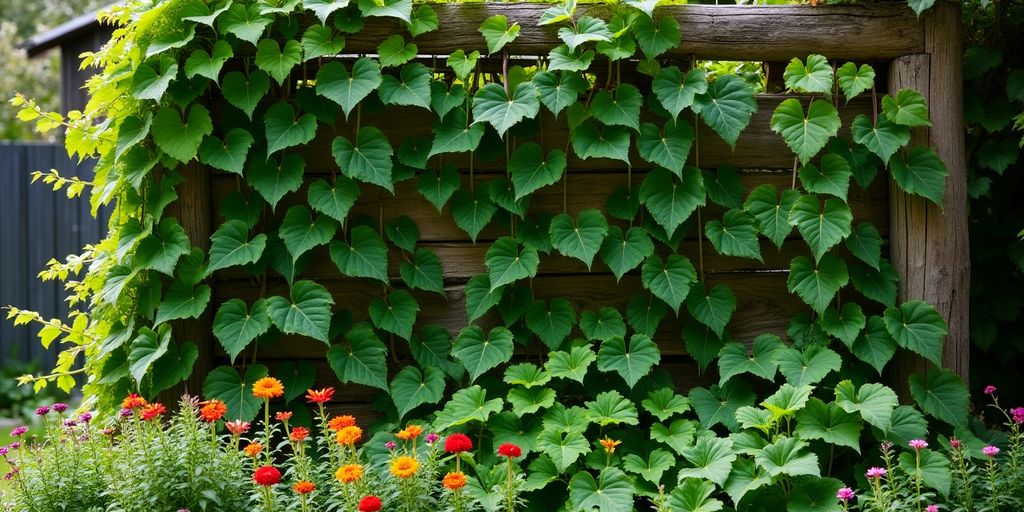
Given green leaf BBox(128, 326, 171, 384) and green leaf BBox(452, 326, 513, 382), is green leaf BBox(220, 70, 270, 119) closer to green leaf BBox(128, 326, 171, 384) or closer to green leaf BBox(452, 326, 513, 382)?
green leaf BBox(128, 326, 171, 384)

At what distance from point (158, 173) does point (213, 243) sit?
275 mm

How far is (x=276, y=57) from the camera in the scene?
254 centimetres

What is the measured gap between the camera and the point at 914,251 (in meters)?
2.72

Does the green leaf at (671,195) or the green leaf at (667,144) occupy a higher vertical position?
the green leaf at (667,144)

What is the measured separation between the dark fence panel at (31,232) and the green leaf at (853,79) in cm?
562

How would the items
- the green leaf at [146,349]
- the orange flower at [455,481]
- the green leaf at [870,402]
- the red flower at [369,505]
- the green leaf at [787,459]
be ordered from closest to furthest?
the red flower at [369,505], the orange flower at [455,481], the green leaf at [787,459], the green leaf at [870,402], the green leaf at [146,349]

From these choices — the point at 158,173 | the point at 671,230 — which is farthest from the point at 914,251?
the point at 158,173

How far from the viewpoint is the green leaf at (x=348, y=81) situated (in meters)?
2.52

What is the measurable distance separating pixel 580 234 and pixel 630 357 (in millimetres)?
382

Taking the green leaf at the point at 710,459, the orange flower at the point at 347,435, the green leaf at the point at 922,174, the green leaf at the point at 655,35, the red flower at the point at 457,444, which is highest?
the green leaf at the point at 655,35

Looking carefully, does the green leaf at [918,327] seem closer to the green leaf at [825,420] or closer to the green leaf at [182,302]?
the green leaf at [825,420]

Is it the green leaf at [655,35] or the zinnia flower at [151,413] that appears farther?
the green leaf at [655,35]

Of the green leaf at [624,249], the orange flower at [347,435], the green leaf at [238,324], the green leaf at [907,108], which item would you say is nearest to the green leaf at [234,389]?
the green leaf at [238,324]

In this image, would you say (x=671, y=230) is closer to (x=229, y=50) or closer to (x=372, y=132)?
(x=372, y=132)
